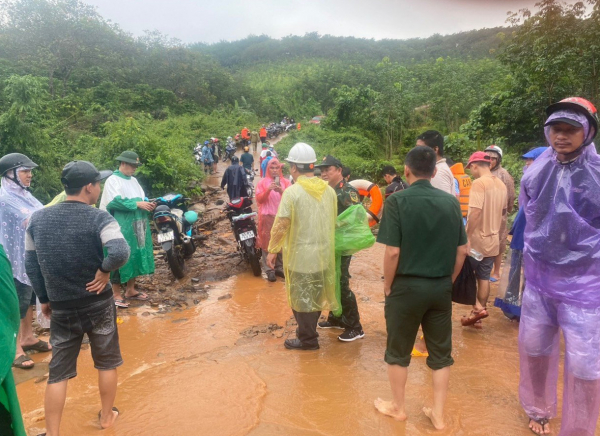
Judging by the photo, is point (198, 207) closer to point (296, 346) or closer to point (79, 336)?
point (296, 346)

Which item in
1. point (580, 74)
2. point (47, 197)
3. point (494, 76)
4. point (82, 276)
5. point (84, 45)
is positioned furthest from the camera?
point (84, 45)

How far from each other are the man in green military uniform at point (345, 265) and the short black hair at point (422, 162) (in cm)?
146

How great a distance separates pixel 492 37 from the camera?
65.8 meters

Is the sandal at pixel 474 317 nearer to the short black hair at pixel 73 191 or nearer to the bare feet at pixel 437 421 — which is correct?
the bare feet at pixel 437 421

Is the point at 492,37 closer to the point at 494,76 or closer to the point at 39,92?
the point at 494,76

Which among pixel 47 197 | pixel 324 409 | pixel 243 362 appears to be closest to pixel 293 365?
pixel 243 362

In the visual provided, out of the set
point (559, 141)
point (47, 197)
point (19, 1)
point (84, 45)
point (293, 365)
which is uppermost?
point (19, 1)

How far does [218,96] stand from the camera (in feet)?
119

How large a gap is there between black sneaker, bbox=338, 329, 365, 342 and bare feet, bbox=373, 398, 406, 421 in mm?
1151

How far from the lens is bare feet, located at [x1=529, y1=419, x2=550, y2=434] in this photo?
2467 mm

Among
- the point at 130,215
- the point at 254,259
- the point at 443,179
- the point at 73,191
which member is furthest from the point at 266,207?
the point at 73,191

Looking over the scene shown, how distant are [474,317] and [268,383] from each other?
212 centimetres

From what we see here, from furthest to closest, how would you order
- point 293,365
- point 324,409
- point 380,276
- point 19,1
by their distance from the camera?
point 19,1
point 380,276
point 293,365
point 324,409

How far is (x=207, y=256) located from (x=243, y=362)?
381 cm
